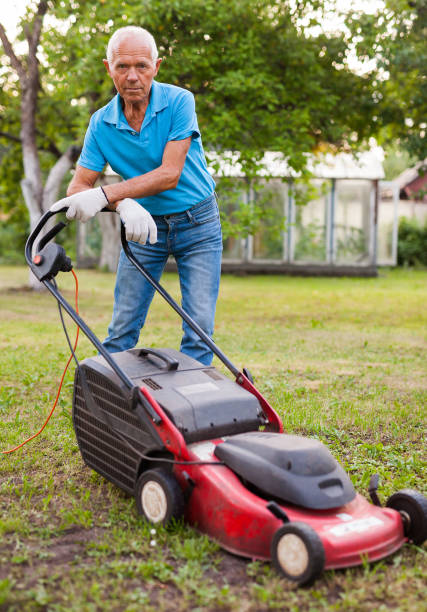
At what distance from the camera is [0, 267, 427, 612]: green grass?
2266mm

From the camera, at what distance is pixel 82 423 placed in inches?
124

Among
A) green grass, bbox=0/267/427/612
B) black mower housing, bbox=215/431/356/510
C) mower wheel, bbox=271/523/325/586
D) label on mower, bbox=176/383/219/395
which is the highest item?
label on mower, bbox=176/383/219/395

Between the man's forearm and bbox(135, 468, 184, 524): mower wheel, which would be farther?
the man's forearm

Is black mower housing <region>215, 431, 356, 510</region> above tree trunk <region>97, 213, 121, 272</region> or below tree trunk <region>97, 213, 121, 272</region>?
below

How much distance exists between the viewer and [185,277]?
11.6 feet

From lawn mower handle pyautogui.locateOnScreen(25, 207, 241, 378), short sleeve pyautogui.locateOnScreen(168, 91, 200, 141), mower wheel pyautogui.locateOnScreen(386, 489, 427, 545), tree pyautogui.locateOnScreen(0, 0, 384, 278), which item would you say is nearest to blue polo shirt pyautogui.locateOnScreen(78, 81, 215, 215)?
short sleeve pyautogui.locateOnScreen(168, 91, 200, 141)

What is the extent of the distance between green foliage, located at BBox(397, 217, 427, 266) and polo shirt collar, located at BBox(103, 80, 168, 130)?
2113 centimetres

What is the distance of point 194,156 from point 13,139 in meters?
10.9

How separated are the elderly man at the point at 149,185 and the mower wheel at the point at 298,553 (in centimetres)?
126

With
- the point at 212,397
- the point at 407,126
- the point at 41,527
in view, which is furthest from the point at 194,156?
the point at 407,126

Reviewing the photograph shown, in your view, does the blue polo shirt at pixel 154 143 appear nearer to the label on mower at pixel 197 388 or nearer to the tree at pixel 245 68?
the label on mower at pixel 197 388

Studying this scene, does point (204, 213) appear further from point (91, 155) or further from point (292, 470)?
point (292, 470)

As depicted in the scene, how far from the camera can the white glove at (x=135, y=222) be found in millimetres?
2990

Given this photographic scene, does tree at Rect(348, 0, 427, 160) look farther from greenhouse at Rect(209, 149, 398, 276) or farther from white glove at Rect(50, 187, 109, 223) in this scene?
greenhouse at Rect(209, 149, 398, 276)
